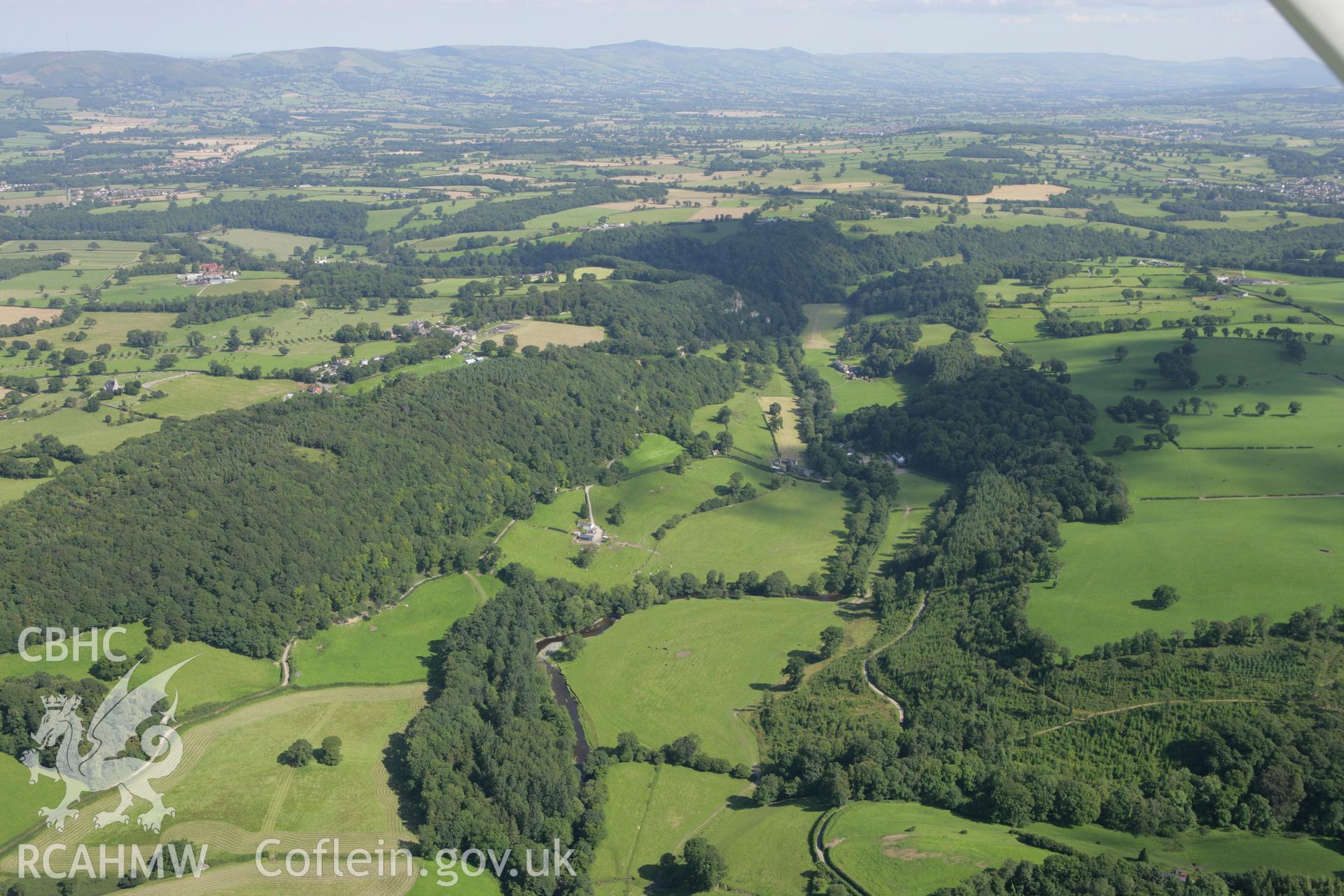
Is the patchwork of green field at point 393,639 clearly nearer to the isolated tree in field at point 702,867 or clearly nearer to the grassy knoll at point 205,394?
the isolated tree in field at point 702,867

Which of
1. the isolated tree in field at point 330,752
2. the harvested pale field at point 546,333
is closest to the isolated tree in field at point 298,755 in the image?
the isolated tree in field at point 330,752

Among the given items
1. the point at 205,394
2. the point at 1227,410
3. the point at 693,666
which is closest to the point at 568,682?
the point at 693,666

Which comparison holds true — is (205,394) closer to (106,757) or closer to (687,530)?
(687,530)

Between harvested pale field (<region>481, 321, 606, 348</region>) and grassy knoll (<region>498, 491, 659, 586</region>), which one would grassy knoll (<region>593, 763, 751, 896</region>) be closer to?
grassy knoll (<region>498, 491, 659, 586</region>)

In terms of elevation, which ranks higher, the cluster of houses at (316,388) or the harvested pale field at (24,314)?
the harvested pale field at (24,314)

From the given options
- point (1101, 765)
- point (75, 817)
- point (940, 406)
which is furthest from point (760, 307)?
point (75, 817)

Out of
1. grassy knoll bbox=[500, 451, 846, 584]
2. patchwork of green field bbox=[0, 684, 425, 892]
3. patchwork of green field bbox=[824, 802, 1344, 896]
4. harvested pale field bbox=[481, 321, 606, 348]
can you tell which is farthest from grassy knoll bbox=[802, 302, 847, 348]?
patchwork of green field bbox=[824, 802, 1344, 896]

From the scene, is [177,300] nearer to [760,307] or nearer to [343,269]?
[343,269]
